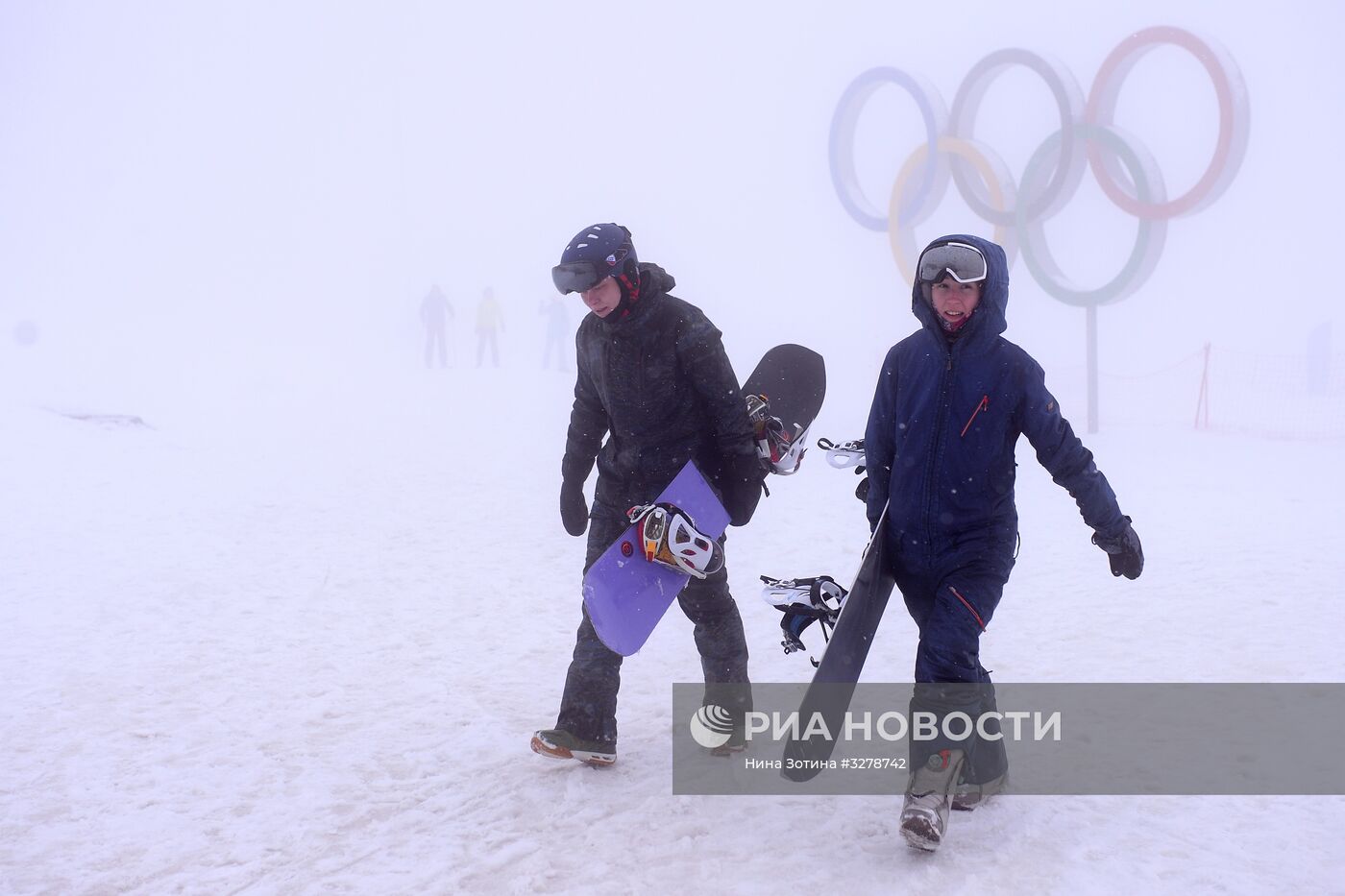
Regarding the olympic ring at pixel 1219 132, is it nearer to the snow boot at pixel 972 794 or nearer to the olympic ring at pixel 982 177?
the olympic ring at pixel 982 177

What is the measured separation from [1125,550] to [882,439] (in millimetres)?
797

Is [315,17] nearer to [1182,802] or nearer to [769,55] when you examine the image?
[769,55]

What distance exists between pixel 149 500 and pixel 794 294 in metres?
46.2

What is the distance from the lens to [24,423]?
34.2 feet

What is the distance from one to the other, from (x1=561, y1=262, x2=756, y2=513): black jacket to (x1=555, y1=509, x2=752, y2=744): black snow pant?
0.21 meters

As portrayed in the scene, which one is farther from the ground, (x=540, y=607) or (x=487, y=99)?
(x=487, y=99)

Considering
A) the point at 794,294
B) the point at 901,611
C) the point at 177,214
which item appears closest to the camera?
the point at 901,611

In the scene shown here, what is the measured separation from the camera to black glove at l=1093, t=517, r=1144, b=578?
2.97 meters

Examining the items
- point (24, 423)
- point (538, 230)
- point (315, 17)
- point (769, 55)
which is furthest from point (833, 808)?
point (315, 17)

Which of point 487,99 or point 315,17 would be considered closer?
point 487,99

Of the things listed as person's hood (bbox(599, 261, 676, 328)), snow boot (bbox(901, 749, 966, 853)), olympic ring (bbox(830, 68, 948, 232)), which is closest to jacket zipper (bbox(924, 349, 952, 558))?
snow boot (bbox(901, 749, 966, 853))

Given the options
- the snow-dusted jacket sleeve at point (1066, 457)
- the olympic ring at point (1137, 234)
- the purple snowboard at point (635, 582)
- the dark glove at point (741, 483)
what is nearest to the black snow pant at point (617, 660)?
the purple snowboard at point (635, 582)

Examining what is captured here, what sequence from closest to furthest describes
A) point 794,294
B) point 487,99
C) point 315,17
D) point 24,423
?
point 24,423, point 794,294, point 487,99, point 315,17

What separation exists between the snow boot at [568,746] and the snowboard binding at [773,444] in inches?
46.8
